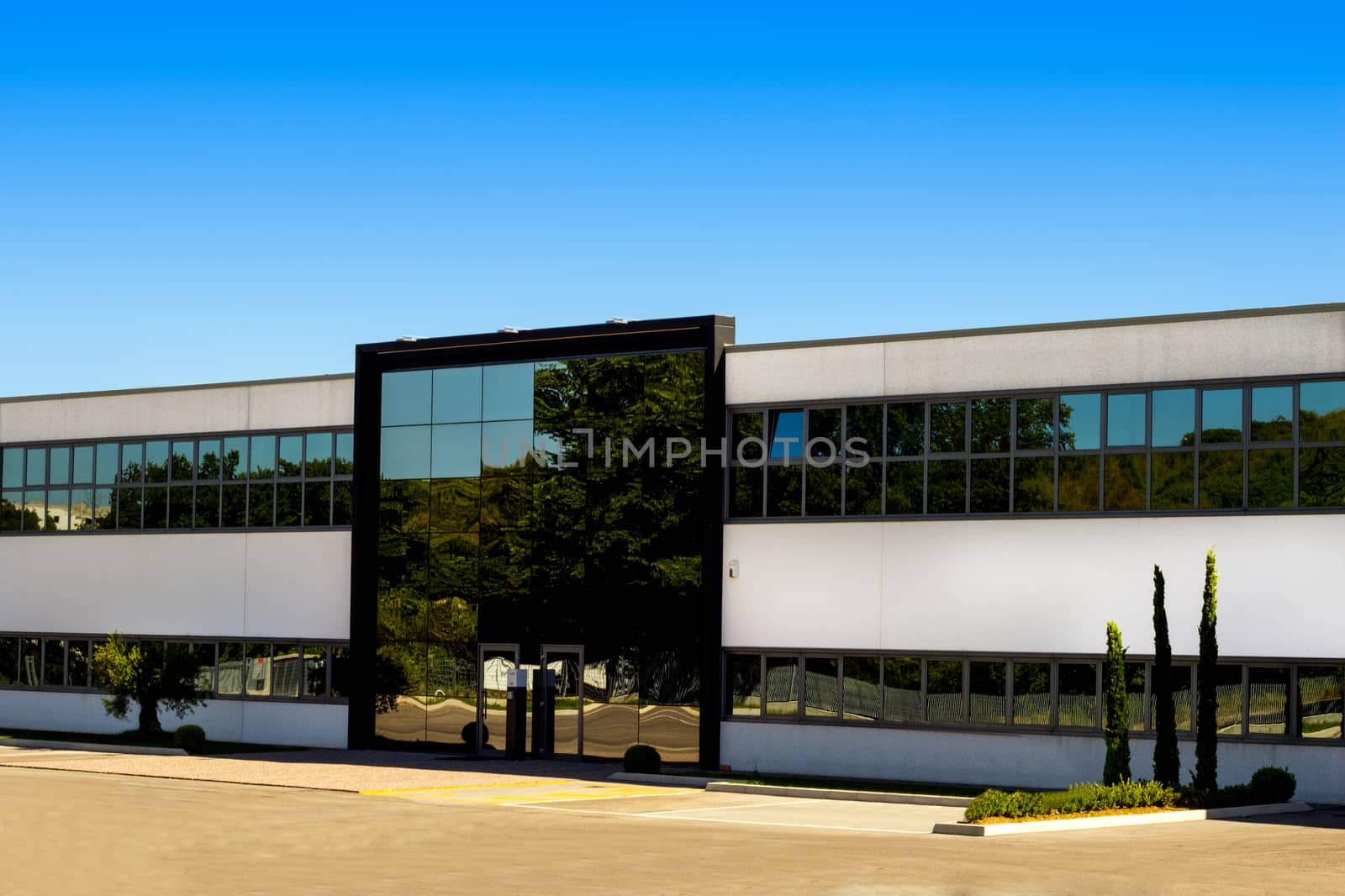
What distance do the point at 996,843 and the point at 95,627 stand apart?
85.1 feet

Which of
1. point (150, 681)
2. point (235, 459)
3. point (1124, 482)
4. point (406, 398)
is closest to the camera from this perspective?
point (1124, 482)

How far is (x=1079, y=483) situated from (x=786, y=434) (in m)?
5.63

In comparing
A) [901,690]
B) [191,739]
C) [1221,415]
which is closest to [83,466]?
[191,739]

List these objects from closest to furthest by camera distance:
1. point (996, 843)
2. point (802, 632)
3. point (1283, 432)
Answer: point (996, 843) → point (1283, 432) → point (802, 632)

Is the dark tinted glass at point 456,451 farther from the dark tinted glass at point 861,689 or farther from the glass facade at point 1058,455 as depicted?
the dark tinted glass at point 861,689

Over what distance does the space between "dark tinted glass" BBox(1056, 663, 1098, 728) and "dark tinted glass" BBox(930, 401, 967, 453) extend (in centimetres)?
422

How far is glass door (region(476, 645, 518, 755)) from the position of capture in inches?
1375

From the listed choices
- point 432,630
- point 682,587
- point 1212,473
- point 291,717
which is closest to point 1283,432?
point 1212,473

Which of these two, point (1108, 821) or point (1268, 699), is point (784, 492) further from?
point (1108, 821)

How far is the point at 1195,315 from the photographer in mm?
28016

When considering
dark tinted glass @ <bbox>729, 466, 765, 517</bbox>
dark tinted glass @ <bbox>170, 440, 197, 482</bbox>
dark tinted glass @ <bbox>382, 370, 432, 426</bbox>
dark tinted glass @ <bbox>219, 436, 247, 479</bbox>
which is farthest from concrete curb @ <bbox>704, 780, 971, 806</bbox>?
dark tinted glass @ <bbox>170, 440, 197, 482</bbox>

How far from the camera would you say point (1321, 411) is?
1061 inches

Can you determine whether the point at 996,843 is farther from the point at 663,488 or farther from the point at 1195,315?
the point at 663,488

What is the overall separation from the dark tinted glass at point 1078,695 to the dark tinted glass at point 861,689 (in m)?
3.27
